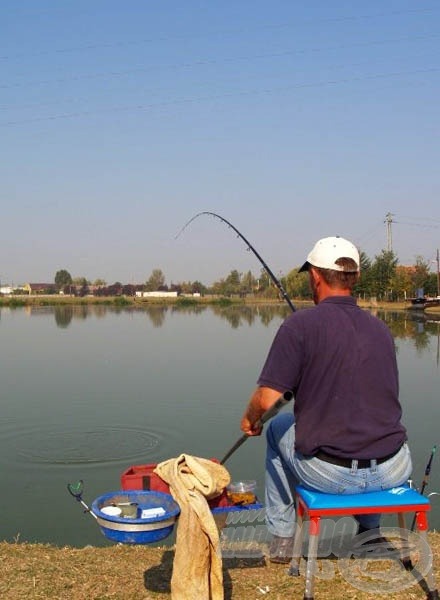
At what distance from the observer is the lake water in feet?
23.9

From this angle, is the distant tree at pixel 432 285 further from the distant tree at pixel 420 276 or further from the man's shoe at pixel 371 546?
the man's shoe at pixel 371 546

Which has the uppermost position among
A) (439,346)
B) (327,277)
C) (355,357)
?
(327,277)

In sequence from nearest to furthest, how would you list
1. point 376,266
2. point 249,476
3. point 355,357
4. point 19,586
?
1. point 355,357
2. point 19,586
3. point 249,476
4. point 376,266

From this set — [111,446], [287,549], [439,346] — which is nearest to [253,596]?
[287,549]

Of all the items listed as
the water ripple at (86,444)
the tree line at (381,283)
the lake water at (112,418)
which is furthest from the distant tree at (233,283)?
the water ripple at (86,444)

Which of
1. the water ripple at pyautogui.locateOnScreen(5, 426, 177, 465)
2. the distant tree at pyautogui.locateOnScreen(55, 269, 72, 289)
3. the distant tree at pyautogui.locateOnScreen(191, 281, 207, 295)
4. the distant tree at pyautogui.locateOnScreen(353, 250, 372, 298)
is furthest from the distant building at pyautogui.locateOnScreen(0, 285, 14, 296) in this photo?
the water ripple at pyautogui.locateOnScreen(5, 426, 177, 465)

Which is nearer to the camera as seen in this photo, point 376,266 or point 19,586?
point 19,586

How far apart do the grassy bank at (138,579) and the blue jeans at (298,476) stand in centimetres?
24

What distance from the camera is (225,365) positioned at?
1981cm

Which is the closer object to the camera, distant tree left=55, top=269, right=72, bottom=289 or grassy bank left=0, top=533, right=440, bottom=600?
grassy bank left=0, top=533, right=440, bottom=600

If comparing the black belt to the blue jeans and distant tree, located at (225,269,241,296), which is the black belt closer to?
the blue jeans

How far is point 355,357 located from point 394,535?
44.6 inches

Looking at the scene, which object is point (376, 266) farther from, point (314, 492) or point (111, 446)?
point (314, 492)

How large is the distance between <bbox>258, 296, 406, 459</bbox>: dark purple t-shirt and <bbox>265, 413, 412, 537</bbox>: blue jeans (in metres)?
0.07
